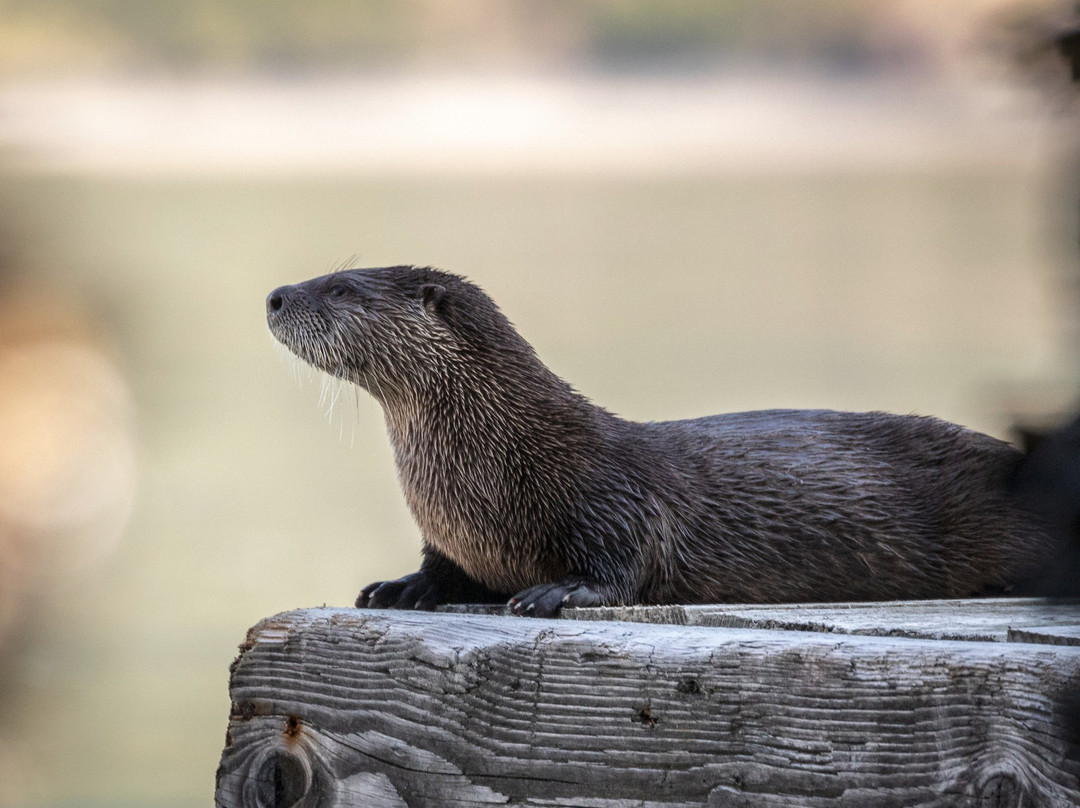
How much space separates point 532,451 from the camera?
194cm

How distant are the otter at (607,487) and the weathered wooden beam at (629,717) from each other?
633mm

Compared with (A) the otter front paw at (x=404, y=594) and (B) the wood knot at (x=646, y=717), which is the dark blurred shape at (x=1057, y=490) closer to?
(B) the wood knot at (x=646, y=717)

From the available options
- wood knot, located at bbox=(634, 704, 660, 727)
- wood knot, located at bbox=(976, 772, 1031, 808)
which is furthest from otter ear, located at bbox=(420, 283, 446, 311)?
wood knot, located at bbox=(976, 772, 1031, 808)

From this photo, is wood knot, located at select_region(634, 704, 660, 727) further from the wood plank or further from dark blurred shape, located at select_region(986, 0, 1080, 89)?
dark blurred shape, located at select_region(986, 0, 1080, 89)

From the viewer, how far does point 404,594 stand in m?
1.96

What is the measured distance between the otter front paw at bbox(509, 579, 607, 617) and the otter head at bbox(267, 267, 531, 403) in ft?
1.57

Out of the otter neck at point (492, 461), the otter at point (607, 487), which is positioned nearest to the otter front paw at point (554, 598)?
the otter at point (607, 487)

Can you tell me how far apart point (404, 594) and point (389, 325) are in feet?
1.65

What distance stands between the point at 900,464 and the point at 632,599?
28.7 inches

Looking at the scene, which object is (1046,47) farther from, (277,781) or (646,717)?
(277,781)

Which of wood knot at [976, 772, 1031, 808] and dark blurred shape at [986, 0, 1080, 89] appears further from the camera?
wood knot at [976, 772, 1031, 808]

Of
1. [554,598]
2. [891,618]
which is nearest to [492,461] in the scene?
[554,598]

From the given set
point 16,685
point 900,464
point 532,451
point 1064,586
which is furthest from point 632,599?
point 16,685

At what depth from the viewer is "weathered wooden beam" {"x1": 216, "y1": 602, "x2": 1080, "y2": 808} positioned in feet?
3.14
